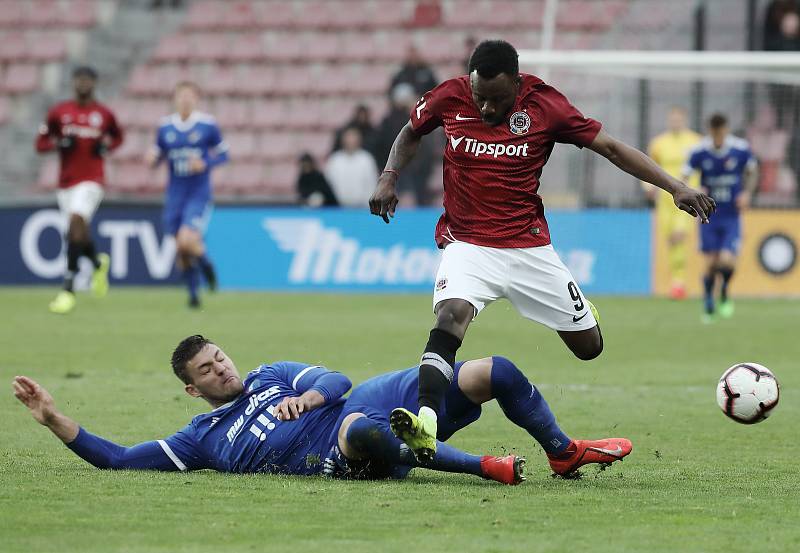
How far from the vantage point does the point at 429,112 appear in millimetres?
6562

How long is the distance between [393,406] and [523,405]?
55 cm

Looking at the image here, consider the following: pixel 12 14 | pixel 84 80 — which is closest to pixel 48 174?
pixel 12 14

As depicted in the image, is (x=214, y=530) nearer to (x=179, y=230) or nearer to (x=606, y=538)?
(x=606, y=538)

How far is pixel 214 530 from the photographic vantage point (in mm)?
4785

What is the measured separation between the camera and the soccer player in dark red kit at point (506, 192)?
6.14 metres

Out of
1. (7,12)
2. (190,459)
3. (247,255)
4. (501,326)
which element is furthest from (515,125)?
(7,12)

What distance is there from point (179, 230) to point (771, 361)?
795 centimetres

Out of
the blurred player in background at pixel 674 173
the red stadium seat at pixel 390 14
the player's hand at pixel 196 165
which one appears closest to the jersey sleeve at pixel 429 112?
the player's hand at pixel 196 165

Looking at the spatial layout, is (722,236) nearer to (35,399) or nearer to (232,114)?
(232,114)

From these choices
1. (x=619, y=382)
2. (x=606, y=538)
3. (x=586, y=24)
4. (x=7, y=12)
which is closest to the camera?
(x=606, y=538)

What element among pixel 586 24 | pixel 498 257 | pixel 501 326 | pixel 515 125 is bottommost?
pixel 501 326

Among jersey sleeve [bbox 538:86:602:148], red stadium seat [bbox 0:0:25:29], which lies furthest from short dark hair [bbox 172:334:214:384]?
red stadium seat [bbox 0:0:25:29]

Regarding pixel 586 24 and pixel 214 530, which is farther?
pixel 586 24

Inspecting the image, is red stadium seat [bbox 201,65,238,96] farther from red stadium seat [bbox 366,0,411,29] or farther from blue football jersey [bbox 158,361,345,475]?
blue football jersey [bbox 158,361,345,475]
